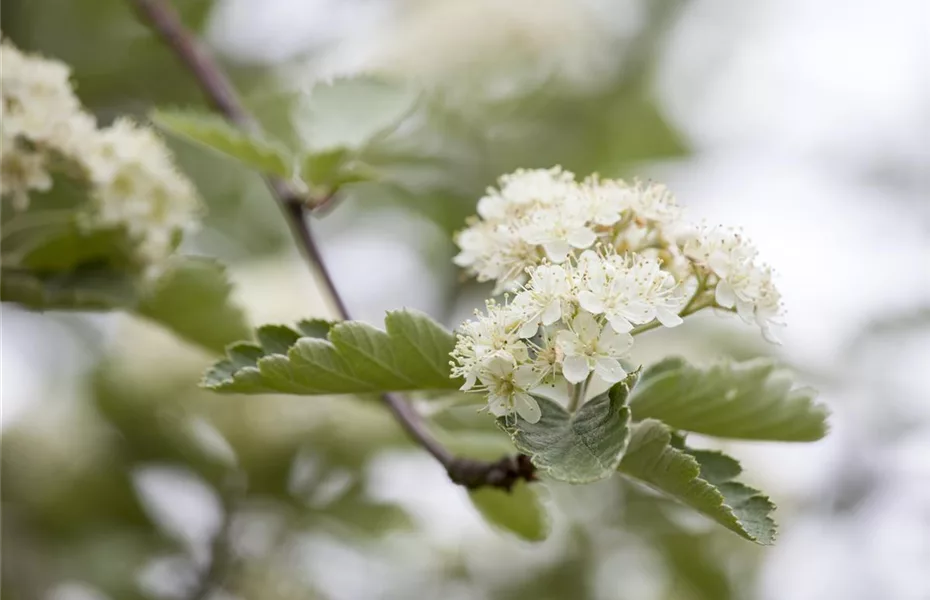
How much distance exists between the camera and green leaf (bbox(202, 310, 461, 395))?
0.60 m

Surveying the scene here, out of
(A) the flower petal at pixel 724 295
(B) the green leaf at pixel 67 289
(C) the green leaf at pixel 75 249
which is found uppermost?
(C) the green leaf at pixel 75 249

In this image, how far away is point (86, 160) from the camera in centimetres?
90

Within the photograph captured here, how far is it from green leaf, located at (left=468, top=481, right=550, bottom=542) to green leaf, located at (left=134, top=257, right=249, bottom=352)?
31cm

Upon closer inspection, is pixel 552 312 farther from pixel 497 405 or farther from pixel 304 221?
pixel 304 221

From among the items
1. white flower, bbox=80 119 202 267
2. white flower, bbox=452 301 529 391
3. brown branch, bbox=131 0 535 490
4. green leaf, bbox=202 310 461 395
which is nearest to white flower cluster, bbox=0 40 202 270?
white flower, bbox=80 119 202 267

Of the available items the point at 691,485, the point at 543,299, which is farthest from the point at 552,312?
the point at 691,485

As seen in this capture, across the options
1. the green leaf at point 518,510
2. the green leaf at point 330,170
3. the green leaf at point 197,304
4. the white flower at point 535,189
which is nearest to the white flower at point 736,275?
the white flower at point 535,189

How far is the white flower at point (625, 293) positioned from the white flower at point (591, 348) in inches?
0.4

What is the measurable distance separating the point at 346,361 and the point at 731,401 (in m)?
0.28

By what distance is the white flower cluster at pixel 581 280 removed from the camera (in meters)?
0.58

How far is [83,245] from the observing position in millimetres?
894

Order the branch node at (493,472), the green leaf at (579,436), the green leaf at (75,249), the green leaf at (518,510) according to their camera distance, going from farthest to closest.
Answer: the green leaf at (75,249), the green leaf at (518,510), the branch node at (493,472), the green leaf at (579,436)

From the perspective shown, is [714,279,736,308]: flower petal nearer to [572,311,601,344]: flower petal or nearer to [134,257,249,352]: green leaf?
[572,311,601,344]: flower petal

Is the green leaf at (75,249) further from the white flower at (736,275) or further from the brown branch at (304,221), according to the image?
the white flower at (736,275)
